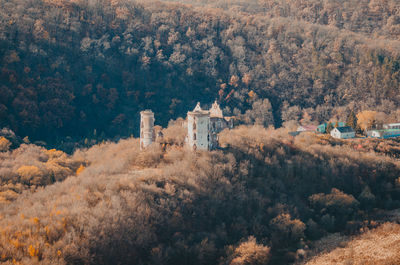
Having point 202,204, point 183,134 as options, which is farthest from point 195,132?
point 202,204

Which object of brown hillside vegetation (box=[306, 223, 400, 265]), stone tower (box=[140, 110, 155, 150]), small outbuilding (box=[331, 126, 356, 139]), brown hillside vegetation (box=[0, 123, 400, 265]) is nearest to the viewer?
brown hillside vegetation (box=[0, 123, 400, 265])

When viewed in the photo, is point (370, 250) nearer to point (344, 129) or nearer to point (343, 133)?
point (343, 133)

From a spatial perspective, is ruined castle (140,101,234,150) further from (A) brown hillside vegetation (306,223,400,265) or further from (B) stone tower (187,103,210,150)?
(A) brown hillside vegetation (306,223,400,265)

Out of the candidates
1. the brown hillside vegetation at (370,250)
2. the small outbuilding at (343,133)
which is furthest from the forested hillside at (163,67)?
the brown hillside vegetation at (370,250)

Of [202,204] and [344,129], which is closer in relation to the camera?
[202,204]

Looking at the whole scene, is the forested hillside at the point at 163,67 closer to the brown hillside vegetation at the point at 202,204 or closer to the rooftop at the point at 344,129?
the brown hillside vegetation at the point at 202,204

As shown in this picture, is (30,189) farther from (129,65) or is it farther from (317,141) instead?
(129,65)

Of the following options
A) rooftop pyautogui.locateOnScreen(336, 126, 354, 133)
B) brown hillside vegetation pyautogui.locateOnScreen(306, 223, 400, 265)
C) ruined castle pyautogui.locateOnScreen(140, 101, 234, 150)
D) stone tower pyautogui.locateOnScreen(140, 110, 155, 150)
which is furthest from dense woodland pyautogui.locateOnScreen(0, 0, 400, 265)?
rooftop pyautogui.locateOnScreen(336, 126, 354, 133)
